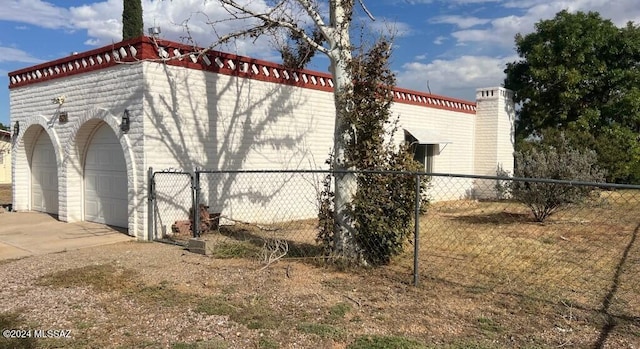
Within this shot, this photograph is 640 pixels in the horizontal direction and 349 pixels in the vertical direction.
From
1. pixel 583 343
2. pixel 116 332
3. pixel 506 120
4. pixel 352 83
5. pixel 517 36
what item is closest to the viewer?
pixel 583 343

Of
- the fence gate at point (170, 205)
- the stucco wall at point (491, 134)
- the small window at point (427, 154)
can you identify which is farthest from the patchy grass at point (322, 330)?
the stucco wall at point (491, 134)

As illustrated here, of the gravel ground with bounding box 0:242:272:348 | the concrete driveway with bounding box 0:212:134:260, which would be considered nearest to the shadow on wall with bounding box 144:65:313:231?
the concrete driveway with bounding box 0:212:134:260

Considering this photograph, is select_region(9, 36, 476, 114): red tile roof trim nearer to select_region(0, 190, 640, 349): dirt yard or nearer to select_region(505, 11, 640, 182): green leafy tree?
select_region(0, 190, 640, 349): dirt yard

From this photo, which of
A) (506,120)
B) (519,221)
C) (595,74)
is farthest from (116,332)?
(595,74)

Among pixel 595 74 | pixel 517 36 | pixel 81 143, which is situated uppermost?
pixel 517 36

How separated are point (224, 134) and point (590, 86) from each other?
15647 mm

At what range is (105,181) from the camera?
33.4ft

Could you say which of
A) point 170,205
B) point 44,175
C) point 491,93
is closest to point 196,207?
point 170,205

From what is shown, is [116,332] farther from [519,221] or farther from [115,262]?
[519,221]

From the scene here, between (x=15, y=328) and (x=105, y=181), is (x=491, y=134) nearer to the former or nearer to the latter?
(x=105, y=181)

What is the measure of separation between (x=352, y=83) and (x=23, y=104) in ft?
30.9

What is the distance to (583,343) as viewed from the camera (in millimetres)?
4008

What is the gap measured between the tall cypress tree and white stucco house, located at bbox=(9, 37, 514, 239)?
9.03 ft

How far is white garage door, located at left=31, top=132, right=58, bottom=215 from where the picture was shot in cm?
1198
